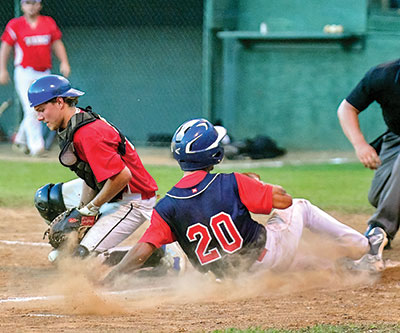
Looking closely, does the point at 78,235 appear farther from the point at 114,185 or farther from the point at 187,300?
the point at 187,300

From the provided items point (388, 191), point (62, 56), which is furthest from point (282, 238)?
point (62, 56)

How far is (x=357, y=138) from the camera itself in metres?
5.63

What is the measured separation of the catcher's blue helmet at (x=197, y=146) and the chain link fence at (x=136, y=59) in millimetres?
8950

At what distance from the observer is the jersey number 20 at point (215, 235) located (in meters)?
4.59

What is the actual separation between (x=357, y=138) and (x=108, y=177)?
6.09 feet

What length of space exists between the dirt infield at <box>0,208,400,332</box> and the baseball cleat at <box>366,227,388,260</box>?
6.4 inches

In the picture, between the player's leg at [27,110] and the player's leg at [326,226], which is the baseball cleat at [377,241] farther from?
the player's leg at [27,110]

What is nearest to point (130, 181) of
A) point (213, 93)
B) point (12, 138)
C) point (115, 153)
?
point (115, 153)

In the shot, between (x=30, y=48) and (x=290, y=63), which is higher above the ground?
(x=30, y=48)

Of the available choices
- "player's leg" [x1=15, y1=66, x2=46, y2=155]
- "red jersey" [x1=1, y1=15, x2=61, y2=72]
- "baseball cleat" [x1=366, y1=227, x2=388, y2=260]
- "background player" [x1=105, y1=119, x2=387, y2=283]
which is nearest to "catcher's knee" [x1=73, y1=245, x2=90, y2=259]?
"background player" [x1=105, y1=119, x2=387, y2=283]

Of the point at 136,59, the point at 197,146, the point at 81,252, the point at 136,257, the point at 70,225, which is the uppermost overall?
the point at 197,146

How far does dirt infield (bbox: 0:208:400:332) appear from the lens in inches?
160

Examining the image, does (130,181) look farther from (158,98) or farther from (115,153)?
(158,98)

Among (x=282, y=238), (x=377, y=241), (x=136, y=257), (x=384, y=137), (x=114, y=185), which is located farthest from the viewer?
(x=384, y=137)
